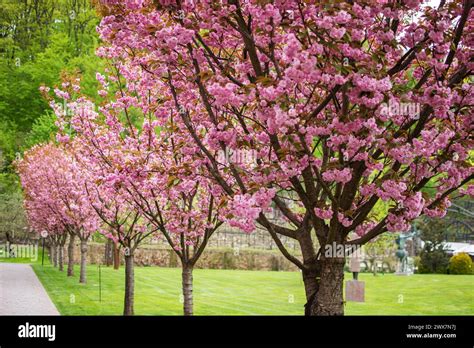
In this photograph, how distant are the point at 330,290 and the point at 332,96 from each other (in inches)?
87.5

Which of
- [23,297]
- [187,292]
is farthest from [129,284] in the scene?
[23,297]

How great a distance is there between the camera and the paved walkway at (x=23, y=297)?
54.1 ft

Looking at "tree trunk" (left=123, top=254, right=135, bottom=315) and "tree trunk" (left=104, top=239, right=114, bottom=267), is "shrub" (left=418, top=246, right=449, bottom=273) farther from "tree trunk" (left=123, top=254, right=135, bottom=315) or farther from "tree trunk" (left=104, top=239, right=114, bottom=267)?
"tree trunk" (left=123, top=254, right=135, bottom=315)

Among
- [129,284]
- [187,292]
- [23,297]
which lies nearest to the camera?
[187,292]

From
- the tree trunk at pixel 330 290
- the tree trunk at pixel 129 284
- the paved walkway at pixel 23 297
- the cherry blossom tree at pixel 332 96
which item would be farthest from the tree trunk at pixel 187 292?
the paved walkway at pixel 23 297

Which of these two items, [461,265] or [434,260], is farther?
[434,260]

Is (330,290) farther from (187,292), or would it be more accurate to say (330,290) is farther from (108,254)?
(108,254)

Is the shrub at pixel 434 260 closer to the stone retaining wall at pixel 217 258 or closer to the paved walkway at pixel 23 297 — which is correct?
the stone retaining wall at pixel 217 258

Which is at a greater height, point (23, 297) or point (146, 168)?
point (146, 168)

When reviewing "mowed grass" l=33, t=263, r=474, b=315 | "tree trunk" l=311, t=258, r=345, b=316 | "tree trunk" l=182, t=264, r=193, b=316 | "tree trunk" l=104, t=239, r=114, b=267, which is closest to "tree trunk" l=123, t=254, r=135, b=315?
"mowed grass" l=33, t=263, r=474, b=315

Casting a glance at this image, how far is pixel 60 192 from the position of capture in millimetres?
24062
